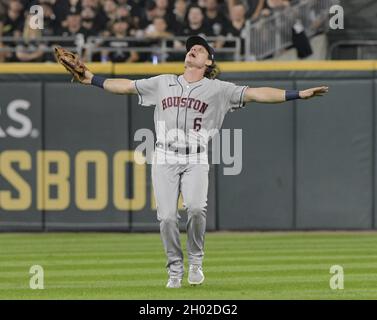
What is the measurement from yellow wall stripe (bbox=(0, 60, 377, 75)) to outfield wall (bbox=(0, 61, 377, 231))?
0.07 ft

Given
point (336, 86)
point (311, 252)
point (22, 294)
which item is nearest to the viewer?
point (22, 294)

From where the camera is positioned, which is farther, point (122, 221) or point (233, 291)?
point (122, 221)

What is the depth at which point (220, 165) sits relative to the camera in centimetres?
1770

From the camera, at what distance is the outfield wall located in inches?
693

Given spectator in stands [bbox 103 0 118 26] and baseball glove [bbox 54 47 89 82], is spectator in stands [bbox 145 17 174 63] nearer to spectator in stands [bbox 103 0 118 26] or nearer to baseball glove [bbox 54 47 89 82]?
spectator in stands [bbox 103 0 118 26]

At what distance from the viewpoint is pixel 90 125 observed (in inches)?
701

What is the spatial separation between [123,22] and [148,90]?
8.78 m

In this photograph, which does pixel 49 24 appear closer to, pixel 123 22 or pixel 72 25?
pixel 72 25

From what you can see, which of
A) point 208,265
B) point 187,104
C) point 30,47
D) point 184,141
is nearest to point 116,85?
point 187,104

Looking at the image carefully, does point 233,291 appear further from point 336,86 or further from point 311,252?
point 336,86

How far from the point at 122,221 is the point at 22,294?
27.2 feet

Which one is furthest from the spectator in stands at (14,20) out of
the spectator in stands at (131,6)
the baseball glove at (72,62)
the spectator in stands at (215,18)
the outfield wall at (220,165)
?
the baseball glove at (72,62)

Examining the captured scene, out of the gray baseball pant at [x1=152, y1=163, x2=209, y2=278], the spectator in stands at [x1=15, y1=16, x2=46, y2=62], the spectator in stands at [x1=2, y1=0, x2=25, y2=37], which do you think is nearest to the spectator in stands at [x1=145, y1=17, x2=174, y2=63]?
the spectator in stands at [x1=15, y1=16, x2=46, y2=62]
